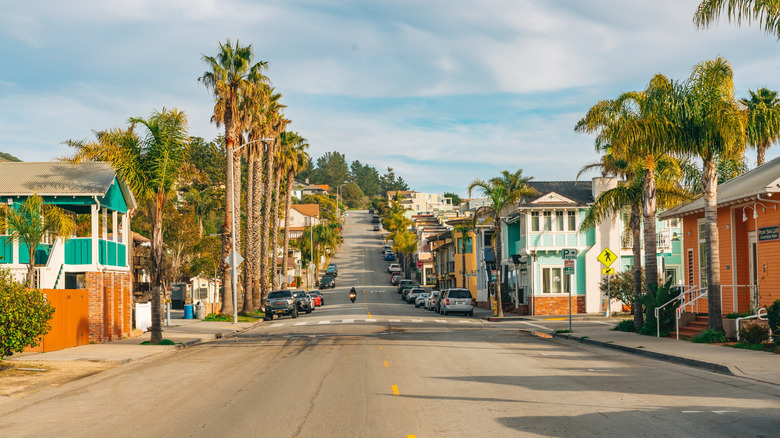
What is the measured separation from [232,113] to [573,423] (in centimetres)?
3378

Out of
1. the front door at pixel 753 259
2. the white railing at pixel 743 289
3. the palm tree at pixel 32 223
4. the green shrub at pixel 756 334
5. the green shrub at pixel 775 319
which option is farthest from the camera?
the palm tree at pixel 32 223

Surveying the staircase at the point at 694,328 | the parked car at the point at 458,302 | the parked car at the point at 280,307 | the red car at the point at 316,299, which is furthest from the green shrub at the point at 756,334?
the red car at the point at 316,299

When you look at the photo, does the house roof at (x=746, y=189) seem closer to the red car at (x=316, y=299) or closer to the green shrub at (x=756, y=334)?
the green shrub at (x=756, y=334)

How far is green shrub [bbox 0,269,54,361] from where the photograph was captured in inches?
658

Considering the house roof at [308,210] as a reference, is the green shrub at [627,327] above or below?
below

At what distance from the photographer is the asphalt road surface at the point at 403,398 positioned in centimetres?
996

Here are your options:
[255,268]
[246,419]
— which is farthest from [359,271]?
[246,419]

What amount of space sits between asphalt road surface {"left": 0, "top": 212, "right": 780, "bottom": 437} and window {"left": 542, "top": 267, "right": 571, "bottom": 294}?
86.3ft

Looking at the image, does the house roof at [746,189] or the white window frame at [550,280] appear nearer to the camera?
the house roof at [746,189]

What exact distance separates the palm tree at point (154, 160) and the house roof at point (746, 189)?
17859 millimetres

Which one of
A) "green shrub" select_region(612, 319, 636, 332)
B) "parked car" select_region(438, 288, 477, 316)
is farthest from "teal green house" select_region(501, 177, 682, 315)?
"green shrub" select_region(612, 319, 636, 332)

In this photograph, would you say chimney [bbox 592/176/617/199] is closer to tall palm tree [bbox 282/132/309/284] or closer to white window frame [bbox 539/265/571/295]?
white window frame [bbox 539/265/571/295]

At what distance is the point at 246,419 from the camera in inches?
423

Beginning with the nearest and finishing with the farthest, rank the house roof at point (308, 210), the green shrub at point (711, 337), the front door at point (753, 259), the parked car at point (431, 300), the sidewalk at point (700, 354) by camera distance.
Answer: the sidewalk at point (700, 354) → the green shrub at point (711, 337) → the front door at point (753, 259) → the parked car at point (431, 300) → the house roof at point (308, 210)
